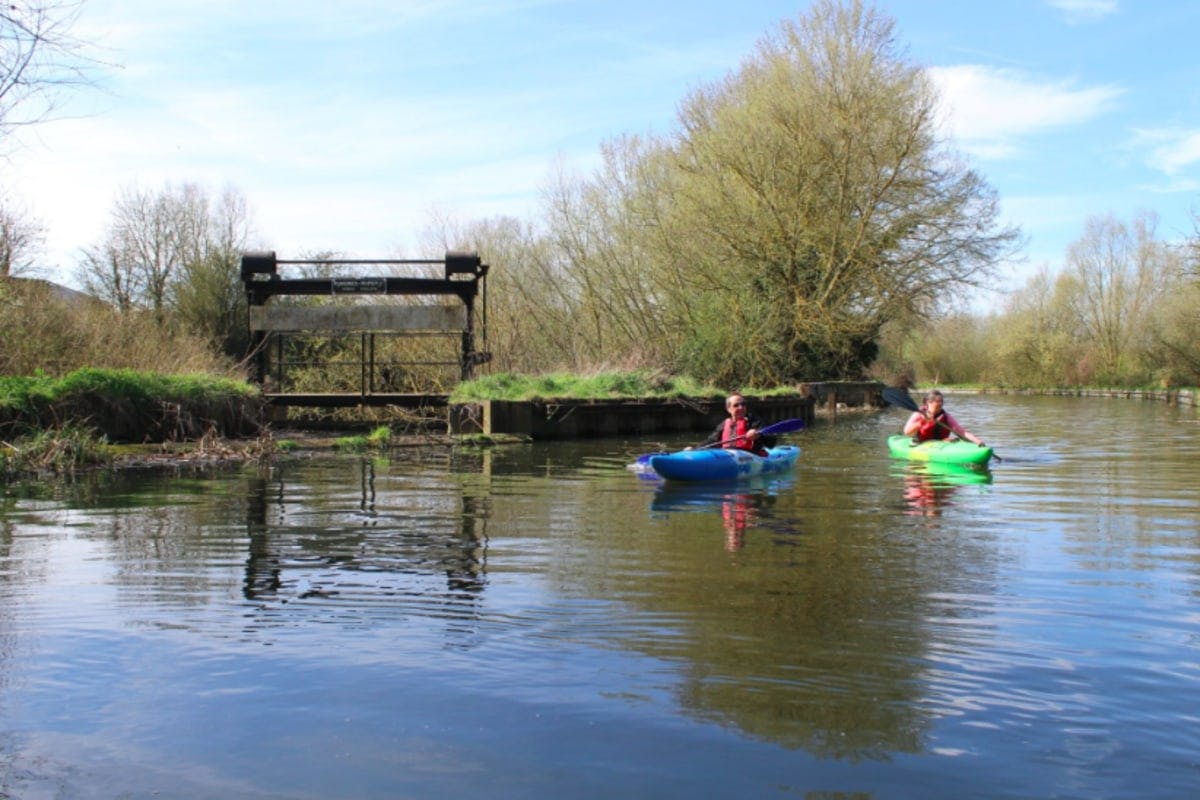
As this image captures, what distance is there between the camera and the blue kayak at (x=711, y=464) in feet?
36.9

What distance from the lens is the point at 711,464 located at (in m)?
11.6

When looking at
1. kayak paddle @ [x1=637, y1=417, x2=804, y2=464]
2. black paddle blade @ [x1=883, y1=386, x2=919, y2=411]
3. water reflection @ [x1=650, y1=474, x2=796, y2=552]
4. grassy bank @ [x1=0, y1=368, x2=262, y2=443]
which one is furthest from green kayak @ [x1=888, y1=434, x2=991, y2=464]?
grassy bank @ [x1=0, y1=368, x2=262, y2=443]

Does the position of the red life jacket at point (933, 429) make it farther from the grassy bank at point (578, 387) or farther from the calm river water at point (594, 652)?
the grassy bank at point (578, 387)

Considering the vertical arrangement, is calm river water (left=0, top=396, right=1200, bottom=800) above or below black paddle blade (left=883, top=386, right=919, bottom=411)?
below

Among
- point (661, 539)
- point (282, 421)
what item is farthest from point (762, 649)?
point (282, 421)

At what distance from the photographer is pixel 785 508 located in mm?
9914

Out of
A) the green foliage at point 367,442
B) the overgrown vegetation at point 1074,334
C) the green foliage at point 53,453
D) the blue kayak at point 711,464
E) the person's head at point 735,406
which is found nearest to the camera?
the blue kayak at point 711,464

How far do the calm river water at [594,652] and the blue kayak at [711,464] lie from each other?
6.02 ft

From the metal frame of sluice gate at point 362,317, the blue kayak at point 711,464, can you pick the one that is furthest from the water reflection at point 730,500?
the metal frame of sluice gate at point 362,317

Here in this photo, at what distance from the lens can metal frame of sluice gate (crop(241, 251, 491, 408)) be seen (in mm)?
18625

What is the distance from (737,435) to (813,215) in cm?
1661

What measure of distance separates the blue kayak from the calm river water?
1834mm

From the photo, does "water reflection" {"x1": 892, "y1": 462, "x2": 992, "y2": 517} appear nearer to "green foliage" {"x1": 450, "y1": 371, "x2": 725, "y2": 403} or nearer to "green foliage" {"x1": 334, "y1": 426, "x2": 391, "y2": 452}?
"green foliage" {"x1": 450, "y1": 371, "x2": 725, "y2": 403}

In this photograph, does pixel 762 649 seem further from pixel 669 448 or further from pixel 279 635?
pixel 669 448
